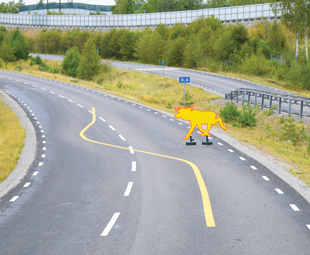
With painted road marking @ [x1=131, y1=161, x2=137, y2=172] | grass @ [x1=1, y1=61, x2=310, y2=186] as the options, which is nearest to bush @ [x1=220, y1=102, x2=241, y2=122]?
grass @ [x1=1, y1=61, x2=310, y2=186]

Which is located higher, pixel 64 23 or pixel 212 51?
pixel 64 23

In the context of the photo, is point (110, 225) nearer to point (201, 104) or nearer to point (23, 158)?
point (23, 158)

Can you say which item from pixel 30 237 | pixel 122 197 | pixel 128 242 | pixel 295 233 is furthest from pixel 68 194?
pixel 295 233

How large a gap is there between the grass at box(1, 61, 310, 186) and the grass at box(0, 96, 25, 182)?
425 inches

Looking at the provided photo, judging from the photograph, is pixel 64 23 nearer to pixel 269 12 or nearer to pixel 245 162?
pixel 269 12

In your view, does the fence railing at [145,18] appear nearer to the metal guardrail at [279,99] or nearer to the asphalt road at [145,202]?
the metal guardrail at [279,99]

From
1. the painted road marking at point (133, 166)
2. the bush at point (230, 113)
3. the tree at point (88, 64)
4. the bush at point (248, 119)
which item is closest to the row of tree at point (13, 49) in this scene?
the tree at point (88, 64)

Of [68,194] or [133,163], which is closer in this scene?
[68,194]

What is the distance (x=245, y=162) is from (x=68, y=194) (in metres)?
7.50

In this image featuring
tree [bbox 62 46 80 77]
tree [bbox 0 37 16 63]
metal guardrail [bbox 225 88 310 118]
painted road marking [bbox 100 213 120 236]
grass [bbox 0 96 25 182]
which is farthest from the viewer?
tree [bbox 0 37 16 63]

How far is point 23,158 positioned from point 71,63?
45120 mm

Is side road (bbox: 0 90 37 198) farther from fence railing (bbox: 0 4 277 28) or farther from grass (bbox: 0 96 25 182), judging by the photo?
fence railing (bbox: 0 4 277 28)

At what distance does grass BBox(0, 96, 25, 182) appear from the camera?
16.6 meters

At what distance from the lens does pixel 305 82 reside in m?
48.1
